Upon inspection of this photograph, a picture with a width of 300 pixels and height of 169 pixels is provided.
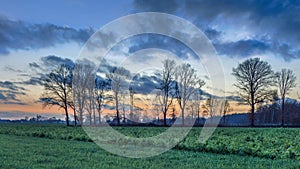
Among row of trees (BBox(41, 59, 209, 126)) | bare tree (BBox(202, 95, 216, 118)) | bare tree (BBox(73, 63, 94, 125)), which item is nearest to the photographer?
bare tree (BBox(73, 63, 94, 125))

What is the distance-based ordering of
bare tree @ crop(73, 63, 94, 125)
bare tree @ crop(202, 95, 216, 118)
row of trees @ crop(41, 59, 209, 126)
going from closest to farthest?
Answer: bare tree @ crop(73, 63, 94, 125), row of trees @ crop(41, 59, 209, 126), bare tree @ crop(202, 95, 216, 118)

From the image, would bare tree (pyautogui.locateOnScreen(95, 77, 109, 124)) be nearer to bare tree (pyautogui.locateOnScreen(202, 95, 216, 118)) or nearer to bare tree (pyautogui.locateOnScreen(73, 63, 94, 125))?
bare tree (pyautogui.locateOnScreen(73, 63, 94, 125))

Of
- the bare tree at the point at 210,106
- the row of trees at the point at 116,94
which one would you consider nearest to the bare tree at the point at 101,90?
the row of trees at the point at 116,94

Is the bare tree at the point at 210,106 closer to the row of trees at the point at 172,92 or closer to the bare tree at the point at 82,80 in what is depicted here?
the row of trees at the point at 172,92

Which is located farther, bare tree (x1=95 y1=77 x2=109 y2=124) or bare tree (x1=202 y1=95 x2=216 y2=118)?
bare tree (x1=202 y1=95 x2=216 y2=118)

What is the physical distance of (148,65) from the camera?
1892cm

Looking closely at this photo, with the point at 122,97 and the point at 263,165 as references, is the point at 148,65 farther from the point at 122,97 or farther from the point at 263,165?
the point at 122,97

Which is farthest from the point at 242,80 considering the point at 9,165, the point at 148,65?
the point at 9,165

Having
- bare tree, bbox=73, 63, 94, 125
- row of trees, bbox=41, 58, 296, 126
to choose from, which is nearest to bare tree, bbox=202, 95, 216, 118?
row of trees, bbox=41, 58, 296, 126

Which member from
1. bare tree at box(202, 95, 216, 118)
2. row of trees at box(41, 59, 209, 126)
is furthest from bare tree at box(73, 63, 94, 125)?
bare tree at box(202, 95, 216, 118)

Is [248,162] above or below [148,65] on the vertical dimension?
below

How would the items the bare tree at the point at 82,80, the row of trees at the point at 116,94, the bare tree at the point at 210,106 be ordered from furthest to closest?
1. the bare tree at the point at 210,106
2. the row of trees at the point at 116,94
3. the bare tree at the point at 82,80

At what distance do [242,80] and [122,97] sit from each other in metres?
19.6

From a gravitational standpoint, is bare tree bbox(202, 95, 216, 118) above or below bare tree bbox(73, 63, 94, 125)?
→ below
